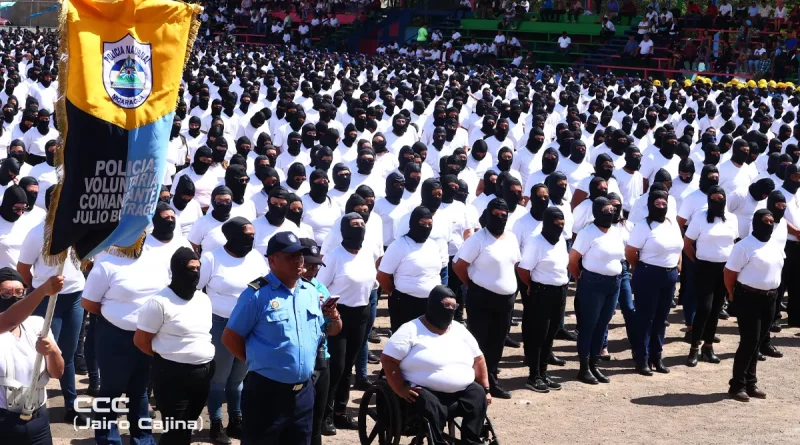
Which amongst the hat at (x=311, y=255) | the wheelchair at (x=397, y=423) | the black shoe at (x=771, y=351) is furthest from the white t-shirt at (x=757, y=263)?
the hat at (x=311, y=255)

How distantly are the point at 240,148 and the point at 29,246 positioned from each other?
16.9ft

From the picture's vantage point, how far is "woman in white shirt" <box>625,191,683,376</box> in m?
10.4

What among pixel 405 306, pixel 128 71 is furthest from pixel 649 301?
pixel 128 71

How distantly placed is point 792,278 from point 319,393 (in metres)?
6.55

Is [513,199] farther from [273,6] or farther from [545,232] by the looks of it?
[273,6]

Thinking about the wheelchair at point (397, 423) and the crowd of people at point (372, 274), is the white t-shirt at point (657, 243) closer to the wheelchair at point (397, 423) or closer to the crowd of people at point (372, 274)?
the crowd of people at point (372, 274)

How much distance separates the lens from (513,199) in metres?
11.0

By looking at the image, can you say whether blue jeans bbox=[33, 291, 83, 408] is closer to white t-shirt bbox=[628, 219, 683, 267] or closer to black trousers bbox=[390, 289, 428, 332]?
black trousers bbox=[390, 289, 428, 332]

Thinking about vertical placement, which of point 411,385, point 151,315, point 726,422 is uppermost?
point 151,315

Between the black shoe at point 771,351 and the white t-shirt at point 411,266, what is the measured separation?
397 cm

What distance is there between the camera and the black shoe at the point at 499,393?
9.84 meters

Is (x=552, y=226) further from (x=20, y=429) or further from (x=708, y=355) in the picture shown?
(x=20, y=429)

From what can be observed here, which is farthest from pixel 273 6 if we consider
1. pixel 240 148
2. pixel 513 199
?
pixel 513 199

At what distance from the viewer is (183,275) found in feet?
23.6
